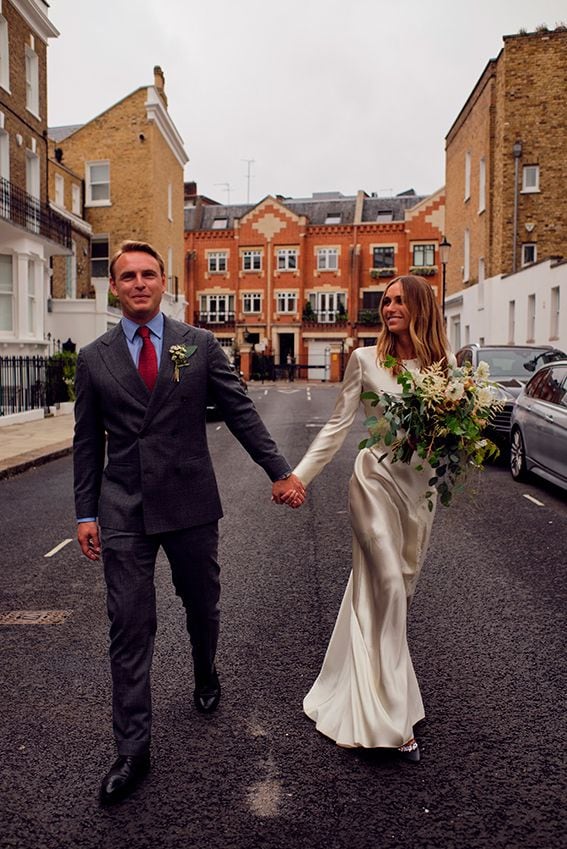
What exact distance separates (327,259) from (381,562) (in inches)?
2250

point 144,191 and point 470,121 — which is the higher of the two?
point 470,121

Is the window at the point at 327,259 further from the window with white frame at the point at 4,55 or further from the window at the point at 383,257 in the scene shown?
the window with white frame at the point at 4,55

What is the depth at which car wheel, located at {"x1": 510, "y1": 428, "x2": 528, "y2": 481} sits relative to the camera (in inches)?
444

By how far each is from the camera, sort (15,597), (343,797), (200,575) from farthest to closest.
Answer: (15,597) < (200,575) < (343,797)

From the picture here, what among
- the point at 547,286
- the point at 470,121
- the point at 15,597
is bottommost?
the point at 15,597

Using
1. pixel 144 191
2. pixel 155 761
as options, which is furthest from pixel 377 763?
pixel 144 191

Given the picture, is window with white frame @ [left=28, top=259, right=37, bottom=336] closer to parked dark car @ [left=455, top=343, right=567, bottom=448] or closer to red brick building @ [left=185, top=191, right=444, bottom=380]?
parked dark car @ [left=455, top=343, right=567, bottom=448]

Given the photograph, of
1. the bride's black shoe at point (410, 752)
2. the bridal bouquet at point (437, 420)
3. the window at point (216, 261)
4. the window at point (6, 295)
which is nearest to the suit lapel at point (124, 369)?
the bridal bouquet at point (437, 420)

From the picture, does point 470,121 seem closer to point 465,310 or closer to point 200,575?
point 465,310

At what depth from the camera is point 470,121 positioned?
35875mm

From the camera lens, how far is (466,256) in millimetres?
36969

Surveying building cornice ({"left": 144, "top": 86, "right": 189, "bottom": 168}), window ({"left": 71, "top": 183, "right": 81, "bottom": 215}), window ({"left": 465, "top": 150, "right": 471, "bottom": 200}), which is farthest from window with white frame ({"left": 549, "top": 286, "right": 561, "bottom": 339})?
window ({"left": 71, "top": 183, "right": 81, "bottom": 215})

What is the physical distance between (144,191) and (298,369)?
22.2 m

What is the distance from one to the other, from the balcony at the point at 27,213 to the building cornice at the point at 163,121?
40.8 ft
